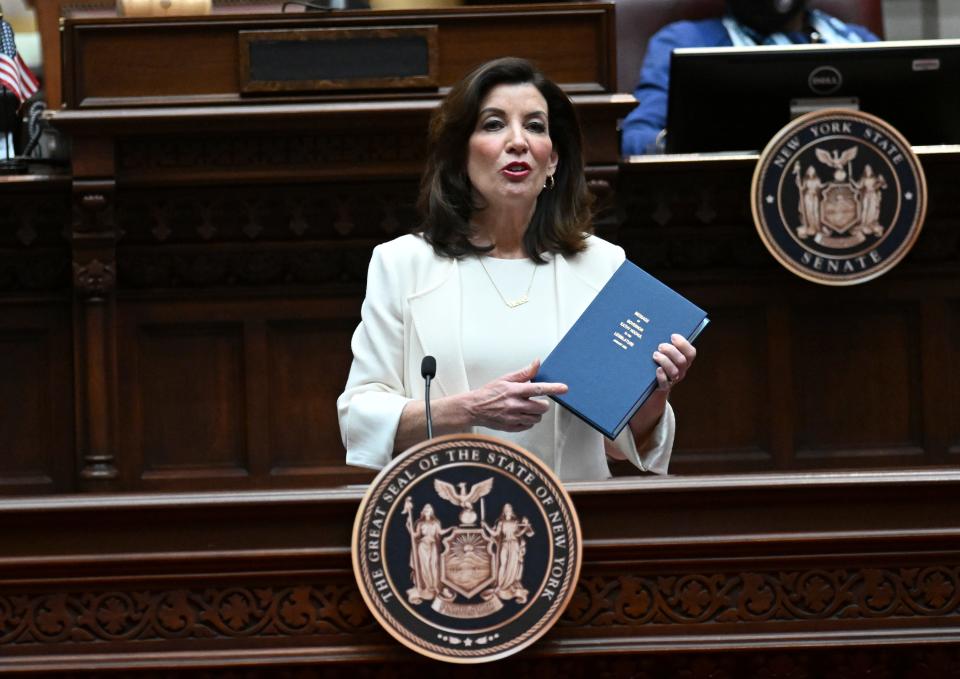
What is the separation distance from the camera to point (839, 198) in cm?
367

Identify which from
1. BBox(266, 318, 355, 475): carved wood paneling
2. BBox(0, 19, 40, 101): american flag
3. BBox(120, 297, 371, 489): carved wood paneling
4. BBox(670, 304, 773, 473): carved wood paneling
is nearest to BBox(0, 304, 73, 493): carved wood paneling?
BBox(120, 297, 371, 489): carved wood paneling

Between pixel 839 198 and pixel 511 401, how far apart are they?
1.68 metres

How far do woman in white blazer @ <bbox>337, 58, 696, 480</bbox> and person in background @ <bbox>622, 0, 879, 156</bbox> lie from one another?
1.65 m

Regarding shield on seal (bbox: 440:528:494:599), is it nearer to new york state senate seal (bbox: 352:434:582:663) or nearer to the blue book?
new york state senate seal (bbox: 352:434:582:663)

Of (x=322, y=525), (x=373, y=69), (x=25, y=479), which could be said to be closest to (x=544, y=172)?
(x=322, y=525)

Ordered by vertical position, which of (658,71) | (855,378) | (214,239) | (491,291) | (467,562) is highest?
(658,71)

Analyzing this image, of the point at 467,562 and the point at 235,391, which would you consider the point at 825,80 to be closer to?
the point at 235,391

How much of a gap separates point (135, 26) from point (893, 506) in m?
2.32

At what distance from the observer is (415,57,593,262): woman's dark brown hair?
2.56 metres

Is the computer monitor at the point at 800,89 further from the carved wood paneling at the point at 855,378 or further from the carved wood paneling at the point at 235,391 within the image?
the carved wood paneling at the point at 235,391

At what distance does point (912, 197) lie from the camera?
3.64 meters

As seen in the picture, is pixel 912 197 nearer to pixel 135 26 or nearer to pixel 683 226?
pixel 683 226

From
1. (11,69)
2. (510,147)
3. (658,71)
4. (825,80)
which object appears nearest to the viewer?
(510,147)

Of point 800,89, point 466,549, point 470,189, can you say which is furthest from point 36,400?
point 466,549
